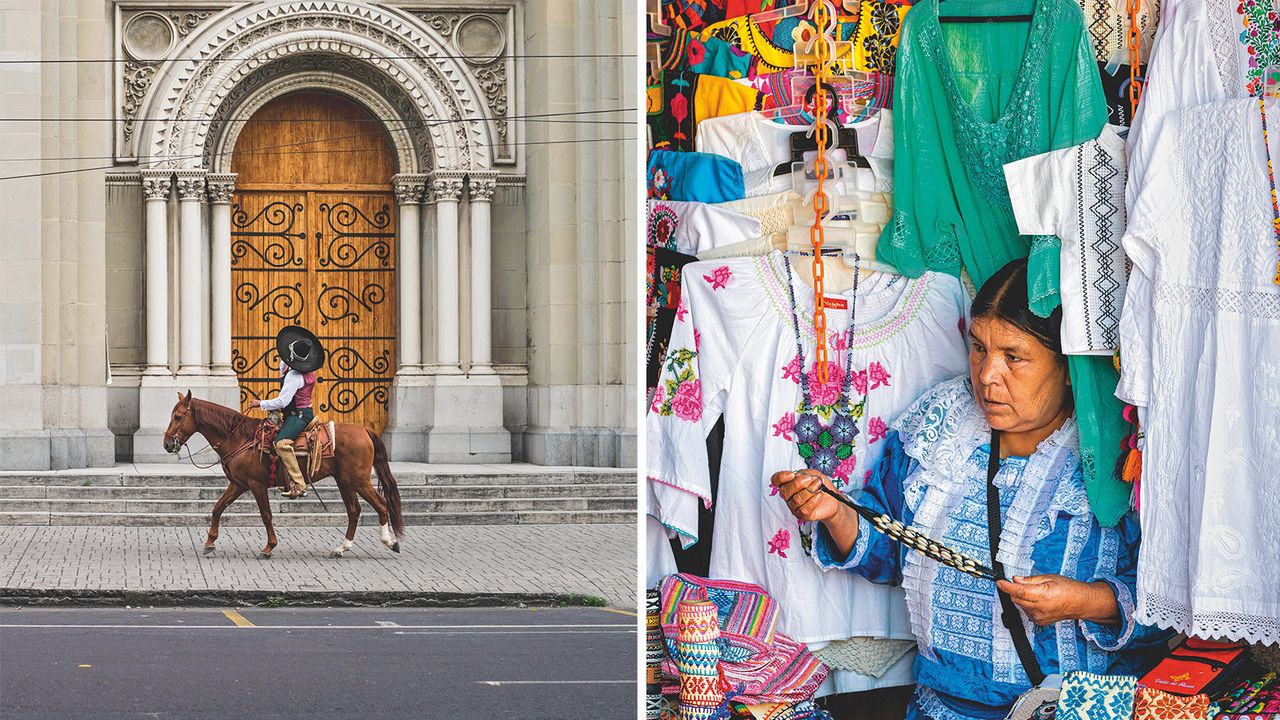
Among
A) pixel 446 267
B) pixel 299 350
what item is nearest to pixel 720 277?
pixel 299 350

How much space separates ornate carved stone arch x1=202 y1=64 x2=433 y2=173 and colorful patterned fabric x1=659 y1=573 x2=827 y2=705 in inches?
510

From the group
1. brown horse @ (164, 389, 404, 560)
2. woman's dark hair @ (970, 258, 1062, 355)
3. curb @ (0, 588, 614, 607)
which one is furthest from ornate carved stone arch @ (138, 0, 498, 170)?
woman's dark hair @ (970, 258, 1062, 355)

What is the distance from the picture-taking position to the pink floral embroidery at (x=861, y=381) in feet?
Answer: 8.66

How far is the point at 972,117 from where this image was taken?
100 inches

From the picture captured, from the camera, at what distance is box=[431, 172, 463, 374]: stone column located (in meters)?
14.9

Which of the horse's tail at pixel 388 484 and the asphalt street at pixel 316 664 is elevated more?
the horse's tail at pixel 388 484

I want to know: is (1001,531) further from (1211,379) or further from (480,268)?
(480,268)

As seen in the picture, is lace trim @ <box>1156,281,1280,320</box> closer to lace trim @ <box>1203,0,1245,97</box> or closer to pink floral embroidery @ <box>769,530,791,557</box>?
lace trim @ <box>1203,0,1245,97</box>

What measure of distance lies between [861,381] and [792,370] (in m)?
0.13

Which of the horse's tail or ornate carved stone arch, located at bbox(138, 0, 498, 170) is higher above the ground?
ornate carved stone arch, located at bbox(138, 0, 498, 170)

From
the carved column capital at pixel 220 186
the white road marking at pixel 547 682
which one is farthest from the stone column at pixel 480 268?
the white road marking at pixel 547 682

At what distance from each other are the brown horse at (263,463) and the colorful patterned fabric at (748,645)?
834cm

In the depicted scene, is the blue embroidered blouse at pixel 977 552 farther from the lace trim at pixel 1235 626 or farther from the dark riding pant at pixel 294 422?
the dark riding pant at pixel 294 422

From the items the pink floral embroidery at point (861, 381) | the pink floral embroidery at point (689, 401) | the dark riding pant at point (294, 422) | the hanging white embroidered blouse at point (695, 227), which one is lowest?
the dark riding pant at point (294, 422)
